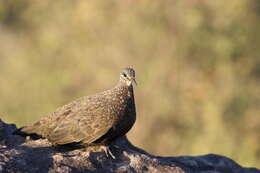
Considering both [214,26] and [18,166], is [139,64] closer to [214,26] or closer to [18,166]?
[214,26]

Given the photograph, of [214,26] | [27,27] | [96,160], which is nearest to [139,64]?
[214,26]

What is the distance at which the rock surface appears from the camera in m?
6.96

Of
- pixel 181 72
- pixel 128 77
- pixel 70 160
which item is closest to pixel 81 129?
pixel 70 160

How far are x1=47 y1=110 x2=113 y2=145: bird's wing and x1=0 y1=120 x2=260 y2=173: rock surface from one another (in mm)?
103

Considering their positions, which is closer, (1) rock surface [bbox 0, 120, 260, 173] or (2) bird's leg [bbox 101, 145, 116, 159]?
(1) rock surface [bbox 0, 120, 260, 173]

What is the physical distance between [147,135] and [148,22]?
143 inches

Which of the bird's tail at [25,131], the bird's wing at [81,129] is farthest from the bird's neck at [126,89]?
the bird's tail at [25,131]

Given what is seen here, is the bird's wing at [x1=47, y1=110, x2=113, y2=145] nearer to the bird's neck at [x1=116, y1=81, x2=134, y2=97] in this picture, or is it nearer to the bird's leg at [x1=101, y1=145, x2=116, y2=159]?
the bird's leg at [x1=101, y1=145, x2=116, y2=159]

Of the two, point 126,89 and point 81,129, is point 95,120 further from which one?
point 126,89

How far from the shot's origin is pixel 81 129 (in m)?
7.77

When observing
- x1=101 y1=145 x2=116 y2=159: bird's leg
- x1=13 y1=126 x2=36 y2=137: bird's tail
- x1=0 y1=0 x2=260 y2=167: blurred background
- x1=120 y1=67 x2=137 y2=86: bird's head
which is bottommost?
x1=0 y1=0 x2=260 y2=167: blurred background

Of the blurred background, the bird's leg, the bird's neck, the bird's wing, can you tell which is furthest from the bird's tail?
the blurred background

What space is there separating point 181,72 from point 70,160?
13.6 metres

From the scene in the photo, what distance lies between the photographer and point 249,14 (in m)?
21.7
